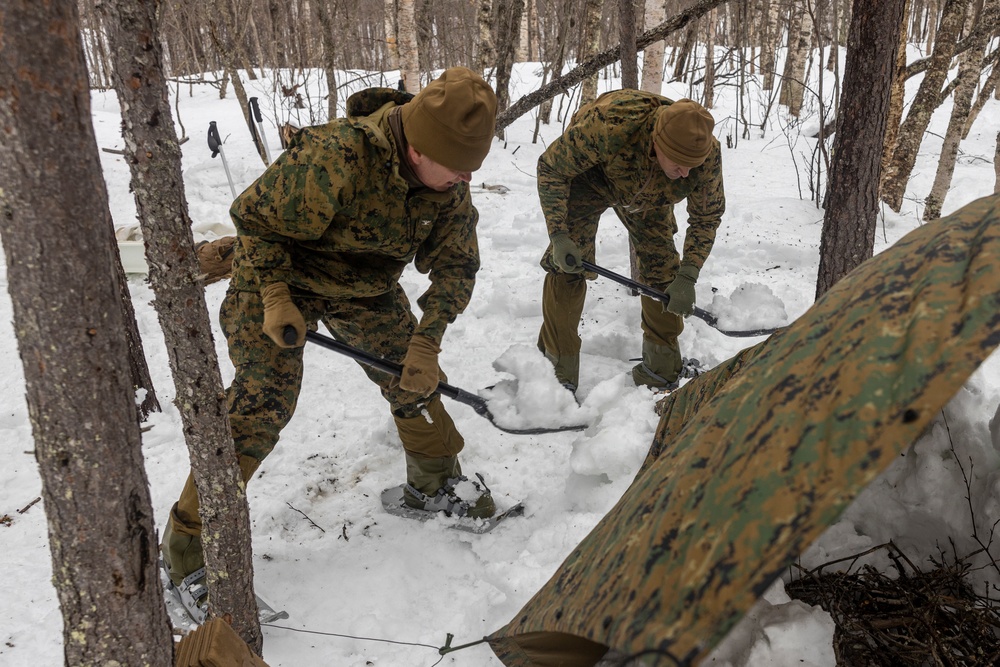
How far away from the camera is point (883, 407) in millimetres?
983

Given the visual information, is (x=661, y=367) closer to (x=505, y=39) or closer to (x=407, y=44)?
(x=505, y=39)

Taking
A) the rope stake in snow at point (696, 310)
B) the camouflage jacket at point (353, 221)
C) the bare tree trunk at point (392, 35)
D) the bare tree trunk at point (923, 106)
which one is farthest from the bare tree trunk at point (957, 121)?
the bare tree trunk at point (392, 35)

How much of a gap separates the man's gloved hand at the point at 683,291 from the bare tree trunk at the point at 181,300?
2.61 m

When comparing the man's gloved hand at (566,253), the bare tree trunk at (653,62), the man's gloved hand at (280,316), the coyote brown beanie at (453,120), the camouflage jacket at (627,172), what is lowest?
the man's gloved hand at (566,253)

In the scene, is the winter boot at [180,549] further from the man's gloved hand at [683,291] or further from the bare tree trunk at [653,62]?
the bare tree trunk at [653,62]

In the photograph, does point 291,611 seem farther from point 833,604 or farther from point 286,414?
point 833,604

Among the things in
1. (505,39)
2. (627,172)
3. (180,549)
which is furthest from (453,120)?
(505,39)

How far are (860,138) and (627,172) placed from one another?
1067 mm

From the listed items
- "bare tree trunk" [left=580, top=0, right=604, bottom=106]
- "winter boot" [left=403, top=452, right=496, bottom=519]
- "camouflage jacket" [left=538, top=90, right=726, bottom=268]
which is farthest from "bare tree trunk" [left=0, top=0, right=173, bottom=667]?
"bare tree trunk" [left=580, top=0, right=604, bottom=106]

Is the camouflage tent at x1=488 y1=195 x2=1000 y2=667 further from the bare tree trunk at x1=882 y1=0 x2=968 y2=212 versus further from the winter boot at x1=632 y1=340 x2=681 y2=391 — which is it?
the bare tree trunk at x1=882 y1=0 x2=968 y2=212

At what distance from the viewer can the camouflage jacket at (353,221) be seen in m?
2.22

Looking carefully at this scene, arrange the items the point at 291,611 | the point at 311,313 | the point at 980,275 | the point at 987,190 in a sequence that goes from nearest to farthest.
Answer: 1. the point at 980,275
2. the point at 291,611
3. the point at 311,313
4. the point at 987,190

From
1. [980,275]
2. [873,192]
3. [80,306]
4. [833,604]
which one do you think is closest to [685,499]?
[980,275]

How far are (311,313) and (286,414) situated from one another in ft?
1.39
